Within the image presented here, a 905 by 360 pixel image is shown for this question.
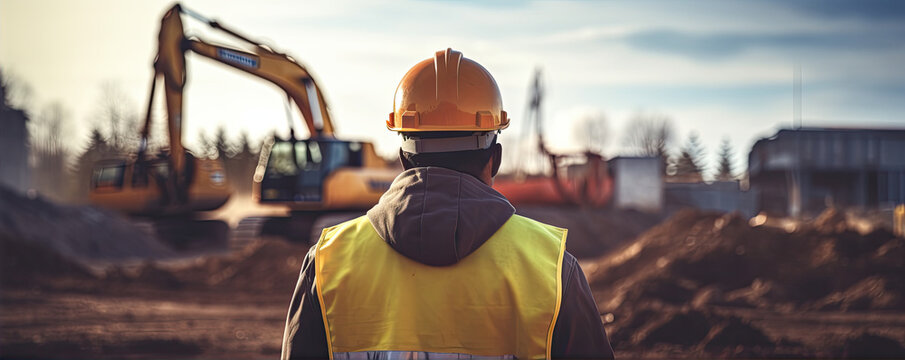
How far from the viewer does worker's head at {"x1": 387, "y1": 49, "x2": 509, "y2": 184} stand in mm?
2104

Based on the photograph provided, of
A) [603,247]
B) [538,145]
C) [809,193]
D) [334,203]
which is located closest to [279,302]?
[334,203]

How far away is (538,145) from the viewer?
2241 cm

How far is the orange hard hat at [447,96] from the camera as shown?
2266 mm

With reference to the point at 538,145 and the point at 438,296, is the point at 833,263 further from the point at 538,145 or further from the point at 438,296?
the point at 438,296

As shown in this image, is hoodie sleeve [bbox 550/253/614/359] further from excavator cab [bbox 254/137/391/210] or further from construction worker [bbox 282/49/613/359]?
excavator cab [bbox 254/137/391/210]

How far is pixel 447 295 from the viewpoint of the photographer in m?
1.91

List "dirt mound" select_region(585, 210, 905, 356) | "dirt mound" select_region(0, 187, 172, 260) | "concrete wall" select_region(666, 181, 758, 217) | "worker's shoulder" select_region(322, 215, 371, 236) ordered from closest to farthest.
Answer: "worker's shoulder" select_region(322, 215, 371, 236), "dirt mound" select_region(585, 210, 905, 356), "dirt mound" select_region(0, 187, 172, 260), "concrete wall" select_region(666, 181, 758, 217)

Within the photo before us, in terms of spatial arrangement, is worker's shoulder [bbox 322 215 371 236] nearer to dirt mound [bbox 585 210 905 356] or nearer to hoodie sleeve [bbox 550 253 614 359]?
hoodie sleeve [bbox 550 253 614 359]

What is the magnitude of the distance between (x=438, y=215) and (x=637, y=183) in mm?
27147

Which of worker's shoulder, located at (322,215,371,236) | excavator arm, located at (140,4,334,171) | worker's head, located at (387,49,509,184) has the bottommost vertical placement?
worker's shoulder, located at (322,215,371,236)

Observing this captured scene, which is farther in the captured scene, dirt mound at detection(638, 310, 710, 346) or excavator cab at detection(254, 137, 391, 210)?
excavator cab at detection(254, 137, 391, 210)

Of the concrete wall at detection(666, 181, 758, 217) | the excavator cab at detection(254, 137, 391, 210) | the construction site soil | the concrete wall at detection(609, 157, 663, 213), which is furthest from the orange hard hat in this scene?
the concrete wall at detection(666, 181, 758, 217)

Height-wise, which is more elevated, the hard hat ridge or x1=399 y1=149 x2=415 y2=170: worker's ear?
the hard hat ridge

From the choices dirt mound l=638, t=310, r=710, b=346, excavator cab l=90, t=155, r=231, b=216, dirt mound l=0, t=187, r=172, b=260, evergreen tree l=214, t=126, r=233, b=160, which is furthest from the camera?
evergreen tree l=214, t=126, r=233, b=160
